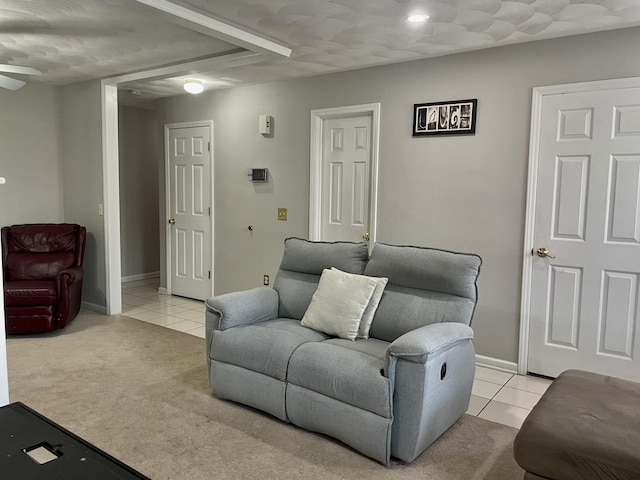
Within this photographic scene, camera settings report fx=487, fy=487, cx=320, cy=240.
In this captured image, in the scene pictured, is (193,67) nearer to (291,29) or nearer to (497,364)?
(291,29)

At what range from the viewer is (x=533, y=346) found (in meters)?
3.52

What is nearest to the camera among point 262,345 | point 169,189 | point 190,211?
point 262,345

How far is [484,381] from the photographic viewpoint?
11.3 ft

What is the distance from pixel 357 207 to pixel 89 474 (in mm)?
3203

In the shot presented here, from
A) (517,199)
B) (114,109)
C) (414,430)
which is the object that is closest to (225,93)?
(114,109)

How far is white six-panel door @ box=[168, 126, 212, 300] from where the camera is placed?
217 inches

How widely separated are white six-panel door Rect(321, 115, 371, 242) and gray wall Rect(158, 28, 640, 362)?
0.58 ft

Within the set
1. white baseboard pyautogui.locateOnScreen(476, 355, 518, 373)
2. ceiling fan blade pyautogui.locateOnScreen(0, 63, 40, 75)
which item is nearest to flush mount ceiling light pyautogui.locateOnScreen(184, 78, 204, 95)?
ceiling fan blade pyautogui.locateOnScreen(0, 63, 40, 75)

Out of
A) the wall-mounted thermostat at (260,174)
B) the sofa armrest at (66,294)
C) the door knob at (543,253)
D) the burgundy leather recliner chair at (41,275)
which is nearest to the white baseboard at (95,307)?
the burgundy leather recliner chair at (41,275)

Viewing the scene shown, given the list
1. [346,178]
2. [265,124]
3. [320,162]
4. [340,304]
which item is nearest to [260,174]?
[265,124]

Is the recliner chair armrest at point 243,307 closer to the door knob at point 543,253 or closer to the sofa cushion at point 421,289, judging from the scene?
the sofa cushion at point 421,289

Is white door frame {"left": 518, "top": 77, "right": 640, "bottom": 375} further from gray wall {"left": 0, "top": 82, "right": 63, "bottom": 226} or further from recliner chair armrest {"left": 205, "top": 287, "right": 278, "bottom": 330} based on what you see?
gray wall {"left": 0, "top": 82, "right": 63, "bottom": 226}

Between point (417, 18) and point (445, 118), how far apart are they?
1010 mm

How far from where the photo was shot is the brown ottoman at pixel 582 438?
5.49 feet
